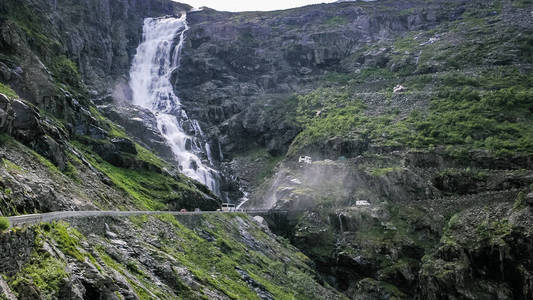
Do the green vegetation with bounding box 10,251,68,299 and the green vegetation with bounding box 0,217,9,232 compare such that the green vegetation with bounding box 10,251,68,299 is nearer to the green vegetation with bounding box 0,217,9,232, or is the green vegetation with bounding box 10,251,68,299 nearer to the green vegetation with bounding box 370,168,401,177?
the green vegetation with bounding box 0,217,9,232

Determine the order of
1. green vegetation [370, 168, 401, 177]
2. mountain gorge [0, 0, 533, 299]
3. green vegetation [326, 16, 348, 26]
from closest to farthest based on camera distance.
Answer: mountain gorge [0, 0, 533, 299], green vegetation [370, 168, 401, 177], green vegetation [326, 16, 348, 26]

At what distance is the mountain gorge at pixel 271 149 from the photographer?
25578 millimetres

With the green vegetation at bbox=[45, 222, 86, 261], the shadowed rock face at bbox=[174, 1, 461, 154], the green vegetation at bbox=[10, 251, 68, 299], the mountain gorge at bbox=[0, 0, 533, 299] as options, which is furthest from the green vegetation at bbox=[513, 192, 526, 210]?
the shadowed rock face at bbox=[174, 1, 461, 154]

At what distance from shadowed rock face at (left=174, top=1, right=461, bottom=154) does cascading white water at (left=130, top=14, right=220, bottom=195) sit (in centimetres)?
408

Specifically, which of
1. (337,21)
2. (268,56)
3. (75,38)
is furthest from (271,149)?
(337,21)

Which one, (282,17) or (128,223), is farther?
(282,17)

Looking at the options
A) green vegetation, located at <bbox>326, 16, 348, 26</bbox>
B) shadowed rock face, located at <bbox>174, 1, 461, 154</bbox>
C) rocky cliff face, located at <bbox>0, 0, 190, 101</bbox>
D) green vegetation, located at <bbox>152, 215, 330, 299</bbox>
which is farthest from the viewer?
green vegetation, located at <bbox>326, 16, 348, 26</bbox>

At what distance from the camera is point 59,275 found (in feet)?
44.2

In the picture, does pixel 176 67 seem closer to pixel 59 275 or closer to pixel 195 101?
pixel 195 101

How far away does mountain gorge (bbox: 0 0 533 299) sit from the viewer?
83.9 ft

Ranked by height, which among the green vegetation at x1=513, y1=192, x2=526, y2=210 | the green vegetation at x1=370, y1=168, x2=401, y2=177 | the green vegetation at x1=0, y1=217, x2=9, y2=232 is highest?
the green vegetation at x1=0, y1=217, x2=9, y2=232

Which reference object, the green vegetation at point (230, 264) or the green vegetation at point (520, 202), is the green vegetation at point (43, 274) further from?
the green vegetation at point (520, 202)

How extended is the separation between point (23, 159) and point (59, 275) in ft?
65.5

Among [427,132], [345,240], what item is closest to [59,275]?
[345,240]
